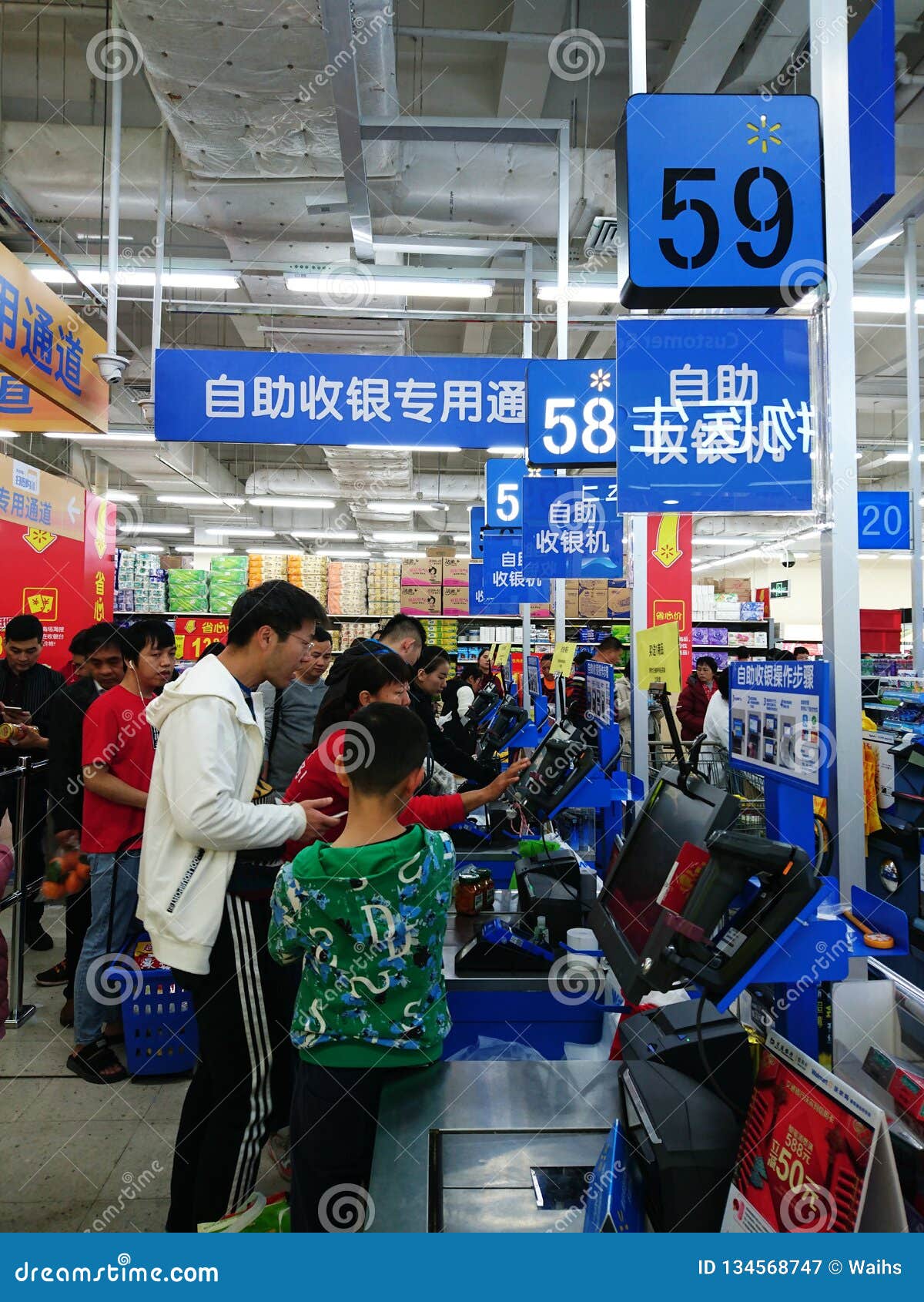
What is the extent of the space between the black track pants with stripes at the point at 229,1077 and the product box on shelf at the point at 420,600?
9.20 meters

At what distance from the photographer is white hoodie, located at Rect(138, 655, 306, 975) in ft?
6.18

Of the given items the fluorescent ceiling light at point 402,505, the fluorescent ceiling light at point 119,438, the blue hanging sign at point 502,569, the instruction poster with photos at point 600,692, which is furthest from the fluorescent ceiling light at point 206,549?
the instruction poster with photos at point 600,692

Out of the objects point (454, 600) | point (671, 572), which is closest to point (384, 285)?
point (671, 572)

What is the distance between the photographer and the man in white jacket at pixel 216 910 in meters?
1.91

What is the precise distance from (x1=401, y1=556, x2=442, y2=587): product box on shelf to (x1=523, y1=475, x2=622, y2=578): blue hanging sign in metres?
5.47

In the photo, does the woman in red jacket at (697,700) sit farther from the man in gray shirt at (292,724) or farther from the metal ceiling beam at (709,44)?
the man in gray shirt at (292,724)

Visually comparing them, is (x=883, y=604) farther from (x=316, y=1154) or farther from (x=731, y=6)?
(x=316, y=1154)

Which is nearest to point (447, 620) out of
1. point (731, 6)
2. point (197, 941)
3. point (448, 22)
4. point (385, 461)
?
point (385, 461)

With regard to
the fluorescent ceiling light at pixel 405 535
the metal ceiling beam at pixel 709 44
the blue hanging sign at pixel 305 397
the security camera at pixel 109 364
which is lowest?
the blue hanging sign at pixel 305 397

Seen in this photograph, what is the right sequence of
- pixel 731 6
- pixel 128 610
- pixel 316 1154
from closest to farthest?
pixel 316 1154
pixel 731 6
pixel 128 610

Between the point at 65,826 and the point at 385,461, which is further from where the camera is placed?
the point at 385,461

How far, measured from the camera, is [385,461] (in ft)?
33.1
